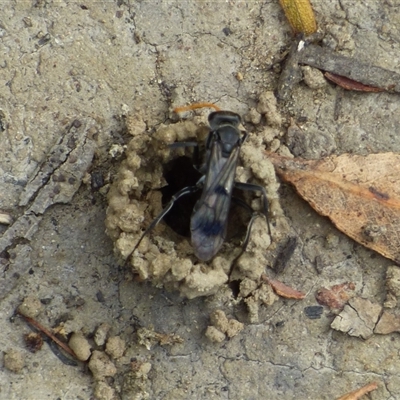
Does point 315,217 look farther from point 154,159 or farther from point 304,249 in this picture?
point 154,159

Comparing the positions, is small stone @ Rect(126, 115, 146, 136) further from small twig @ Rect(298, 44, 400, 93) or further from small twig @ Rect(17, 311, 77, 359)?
small twig @ Rect(17, 311, 77, 359)

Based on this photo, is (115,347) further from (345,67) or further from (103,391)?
(345,67)

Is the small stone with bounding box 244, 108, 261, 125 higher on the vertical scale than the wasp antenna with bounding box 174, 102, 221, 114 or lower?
higher

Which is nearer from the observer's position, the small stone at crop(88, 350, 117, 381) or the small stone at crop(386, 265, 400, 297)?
the small stone at crop(88, 350, 117, 381)

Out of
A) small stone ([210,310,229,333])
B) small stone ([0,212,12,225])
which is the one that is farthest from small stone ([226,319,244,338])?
small stone ([0,212,12,225])

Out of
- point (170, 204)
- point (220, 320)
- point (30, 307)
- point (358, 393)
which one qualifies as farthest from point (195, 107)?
point (358, 393)

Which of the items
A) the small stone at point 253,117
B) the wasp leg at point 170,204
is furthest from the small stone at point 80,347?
the small stone at point 253,117
